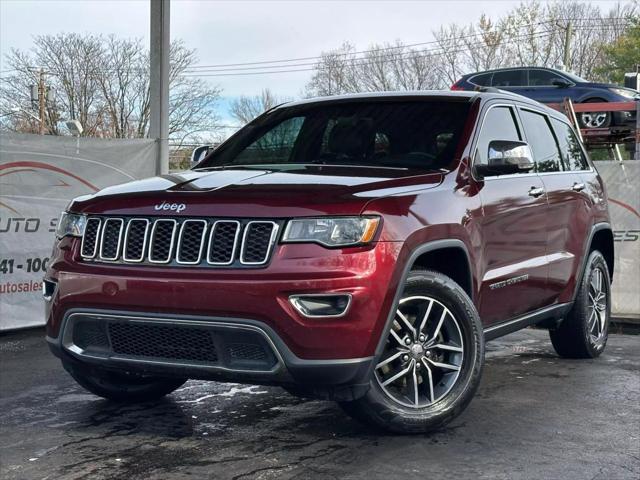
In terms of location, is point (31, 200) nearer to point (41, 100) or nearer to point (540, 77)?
point (540, 77)

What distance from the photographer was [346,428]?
4.48 meters

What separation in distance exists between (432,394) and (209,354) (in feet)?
3.83

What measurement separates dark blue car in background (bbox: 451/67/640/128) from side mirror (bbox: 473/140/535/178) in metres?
9.78

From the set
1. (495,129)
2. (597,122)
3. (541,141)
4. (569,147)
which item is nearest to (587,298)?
(569,147)

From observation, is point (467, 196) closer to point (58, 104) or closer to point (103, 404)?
point (103, 404)

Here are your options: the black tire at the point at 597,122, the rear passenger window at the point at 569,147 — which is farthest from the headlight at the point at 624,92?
the rear passenger window at the point at 569,147

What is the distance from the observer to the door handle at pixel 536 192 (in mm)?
5391

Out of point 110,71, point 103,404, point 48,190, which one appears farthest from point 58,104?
point 103,404

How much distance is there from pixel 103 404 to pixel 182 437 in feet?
3.07

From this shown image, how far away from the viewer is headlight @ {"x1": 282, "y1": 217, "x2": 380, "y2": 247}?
12.4 feet

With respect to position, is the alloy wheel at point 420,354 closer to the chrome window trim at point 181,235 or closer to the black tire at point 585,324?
the chrome window trim at point 181,235

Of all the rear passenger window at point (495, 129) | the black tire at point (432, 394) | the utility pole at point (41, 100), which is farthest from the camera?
the utility pole at point (41, 100)

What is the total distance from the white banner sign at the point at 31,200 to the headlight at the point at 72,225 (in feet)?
12.5

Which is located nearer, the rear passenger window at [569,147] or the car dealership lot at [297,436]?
the car dealership lot at [297,436]
